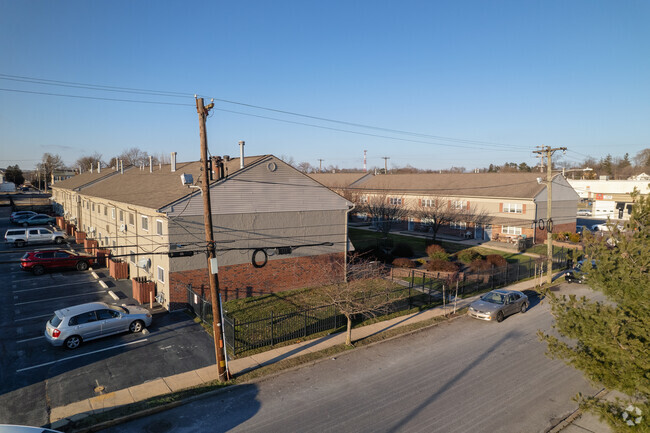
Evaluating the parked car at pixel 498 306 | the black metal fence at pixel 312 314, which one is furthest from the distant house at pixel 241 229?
the parked car at pixel 498 306

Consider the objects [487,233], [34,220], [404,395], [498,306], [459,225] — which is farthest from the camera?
[34,220]

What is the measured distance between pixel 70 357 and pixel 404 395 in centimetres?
1235

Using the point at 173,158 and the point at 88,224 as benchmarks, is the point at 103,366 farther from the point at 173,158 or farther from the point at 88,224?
the point at 88,224

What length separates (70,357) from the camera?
49.4ft

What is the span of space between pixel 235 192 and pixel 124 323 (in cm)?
843

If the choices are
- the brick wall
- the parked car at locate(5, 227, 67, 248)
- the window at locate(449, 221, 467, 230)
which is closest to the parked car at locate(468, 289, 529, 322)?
the brick wall

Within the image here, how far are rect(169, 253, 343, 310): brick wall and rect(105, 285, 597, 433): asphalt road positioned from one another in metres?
6.28

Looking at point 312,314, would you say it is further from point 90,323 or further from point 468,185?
point 468,185

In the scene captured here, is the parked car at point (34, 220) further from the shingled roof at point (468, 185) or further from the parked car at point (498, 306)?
the parked car at point (498, 306)

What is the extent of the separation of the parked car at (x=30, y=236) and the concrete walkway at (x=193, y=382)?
3162cm

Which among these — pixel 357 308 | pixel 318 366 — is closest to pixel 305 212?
pixel 357 308

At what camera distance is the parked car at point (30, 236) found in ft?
118

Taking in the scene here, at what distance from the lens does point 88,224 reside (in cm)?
3881

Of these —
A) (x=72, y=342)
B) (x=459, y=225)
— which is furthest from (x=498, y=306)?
(x=459, y=225)
